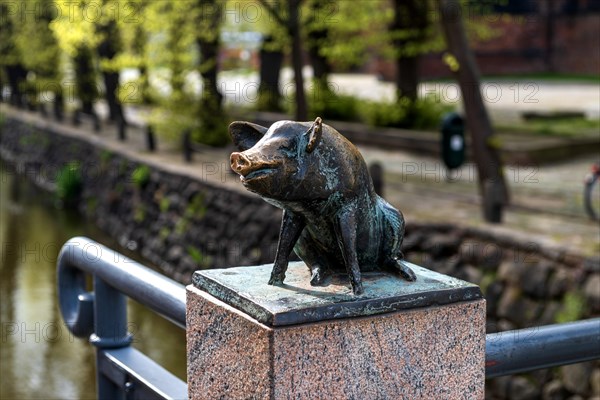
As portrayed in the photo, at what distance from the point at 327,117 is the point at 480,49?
17171 millimetres

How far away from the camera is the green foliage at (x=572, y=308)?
806cm

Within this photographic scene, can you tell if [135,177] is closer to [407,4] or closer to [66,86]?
[407,4]

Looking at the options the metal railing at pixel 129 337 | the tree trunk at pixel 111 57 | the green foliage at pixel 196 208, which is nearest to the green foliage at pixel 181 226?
the green foliage at pixel 196 208

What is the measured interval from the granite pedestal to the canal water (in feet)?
22.5

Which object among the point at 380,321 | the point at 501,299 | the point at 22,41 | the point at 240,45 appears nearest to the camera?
the point at 380,321

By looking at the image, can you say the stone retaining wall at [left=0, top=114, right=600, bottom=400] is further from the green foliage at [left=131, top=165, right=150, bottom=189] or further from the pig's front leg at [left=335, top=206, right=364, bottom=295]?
the pig's front leg at [left=335, top=206, right=364, bottom=295]

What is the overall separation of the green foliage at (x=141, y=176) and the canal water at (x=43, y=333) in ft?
3.70

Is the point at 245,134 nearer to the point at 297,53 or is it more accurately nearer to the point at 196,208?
the point at 196,208

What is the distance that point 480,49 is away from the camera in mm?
36375

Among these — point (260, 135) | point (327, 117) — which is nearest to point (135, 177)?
point (327, 117)

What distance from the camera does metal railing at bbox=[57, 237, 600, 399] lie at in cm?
311

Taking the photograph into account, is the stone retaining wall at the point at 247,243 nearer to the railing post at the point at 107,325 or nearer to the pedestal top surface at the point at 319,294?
the railing post at the point at 107,325

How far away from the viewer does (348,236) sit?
2.66 meters

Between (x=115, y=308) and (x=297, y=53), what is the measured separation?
11.8 metres
